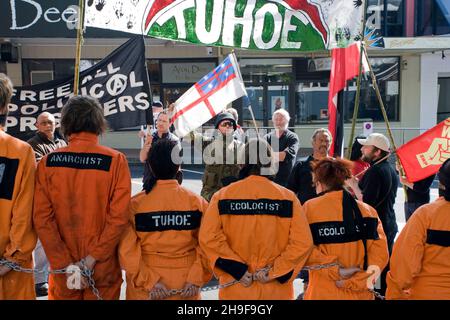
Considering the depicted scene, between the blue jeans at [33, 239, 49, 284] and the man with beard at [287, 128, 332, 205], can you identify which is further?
the blue jeans at [33, 239, 49, 284]

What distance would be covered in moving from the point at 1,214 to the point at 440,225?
2.78m

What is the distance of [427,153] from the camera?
5.54 metres

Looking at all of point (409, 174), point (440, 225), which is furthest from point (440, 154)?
point (440, 225)

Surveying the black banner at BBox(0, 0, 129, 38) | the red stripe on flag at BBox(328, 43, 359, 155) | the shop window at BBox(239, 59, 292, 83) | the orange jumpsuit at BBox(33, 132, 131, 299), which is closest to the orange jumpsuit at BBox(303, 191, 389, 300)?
the orange jumpsuit at BBox(33, 132, 131, 299)

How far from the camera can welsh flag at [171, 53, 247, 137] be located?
5996mm

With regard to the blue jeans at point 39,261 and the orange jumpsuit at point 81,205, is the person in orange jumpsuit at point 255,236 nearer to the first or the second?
the orange jumpsuit at point 81,205

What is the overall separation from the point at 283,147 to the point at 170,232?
316cm

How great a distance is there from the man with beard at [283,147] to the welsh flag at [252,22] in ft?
3.26

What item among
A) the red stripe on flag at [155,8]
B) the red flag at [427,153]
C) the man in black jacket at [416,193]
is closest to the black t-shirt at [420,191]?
the man in black jacket at [416,193]

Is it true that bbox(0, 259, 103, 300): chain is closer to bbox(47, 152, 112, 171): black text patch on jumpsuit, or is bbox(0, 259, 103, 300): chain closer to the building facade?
bbox(47, 152, 112, 171): black text patch on jumpsuit

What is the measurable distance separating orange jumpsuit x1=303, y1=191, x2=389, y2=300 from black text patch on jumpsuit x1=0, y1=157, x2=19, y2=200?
6.39 ft

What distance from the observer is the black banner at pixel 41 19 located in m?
13.8
